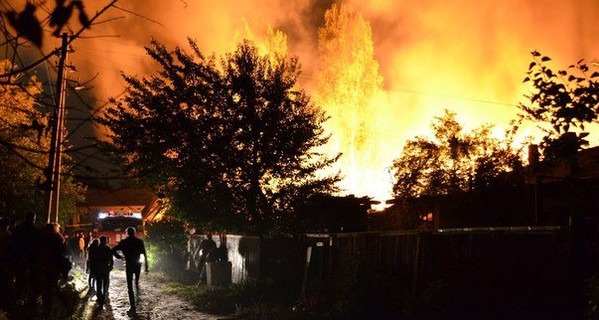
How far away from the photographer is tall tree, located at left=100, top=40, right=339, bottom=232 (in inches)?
715

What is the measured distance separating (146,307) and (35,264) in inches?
348

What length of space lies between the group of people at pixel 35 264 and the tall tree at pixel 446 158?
13.5 m

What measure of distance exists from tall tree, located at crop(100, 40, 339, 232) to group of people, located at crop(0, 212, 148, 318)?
142 inches

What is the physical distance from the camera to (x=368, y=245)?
13.9 metres

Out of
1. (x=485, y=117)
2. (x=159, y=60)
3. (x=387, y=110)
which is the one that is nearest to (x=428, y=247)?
(x=159, y=60)

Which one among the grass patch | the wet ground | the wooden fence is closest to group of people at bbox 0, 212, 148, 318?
the wet ground

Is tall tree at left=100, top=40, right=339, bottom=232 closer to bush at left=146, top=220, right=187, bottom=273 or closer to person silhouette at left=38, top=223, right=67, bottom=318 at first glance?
person silhouette at left=38, top=223, right=67, bottom=318

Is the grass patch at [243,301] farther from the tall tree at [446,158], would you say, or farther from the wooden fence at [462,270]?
the tall tree at [446,158]

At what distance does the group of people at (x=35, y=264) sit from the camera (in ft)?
22.0

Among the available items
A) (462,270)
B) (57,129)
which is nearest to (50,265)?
(57,129)

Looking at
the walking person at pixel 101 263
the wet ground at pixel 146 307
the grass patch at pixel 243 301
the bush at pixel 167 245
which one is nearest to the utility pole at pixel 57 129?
the walking person at pixel 101 263

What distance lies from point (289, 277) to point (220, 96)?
5872 mm

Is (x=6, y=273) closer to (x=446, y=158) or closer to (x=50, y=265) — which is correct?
(x=50, y=265)

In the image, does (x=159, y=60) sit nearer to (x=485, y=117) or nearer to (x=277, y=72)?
(x=277, y=72)
